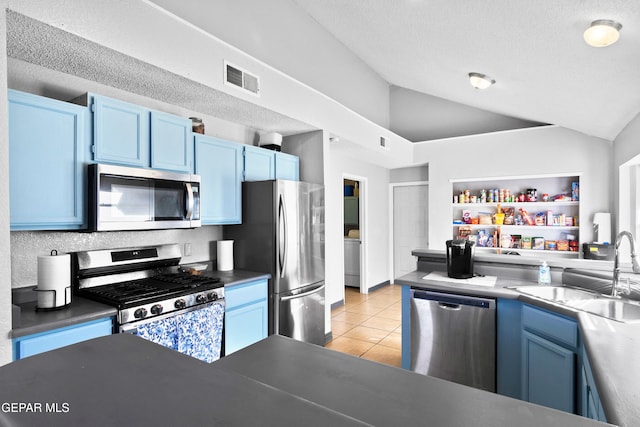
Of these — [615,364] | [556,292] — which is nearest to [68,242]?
[615,364]

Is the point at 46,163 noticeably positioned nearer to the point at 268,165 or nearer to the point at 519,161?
the point at 268,165

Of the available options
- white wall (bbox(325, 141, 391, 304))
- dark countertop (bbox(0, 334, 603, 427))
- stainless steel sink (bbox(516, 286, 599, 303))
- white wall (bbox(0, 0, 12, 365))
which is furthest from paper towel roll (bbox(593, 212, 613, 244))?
white wall (bbox(0, 0, 12, 365))

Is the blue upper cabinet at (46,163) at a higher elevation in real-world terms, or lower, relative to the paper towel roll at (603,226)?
higher

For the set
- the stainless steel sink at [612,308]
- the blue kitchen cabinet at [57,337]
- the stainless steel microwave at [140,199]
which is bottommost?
the blue kitchen cabinet at [57,337]

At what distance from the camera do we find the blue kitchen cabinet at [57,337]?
1.73 m

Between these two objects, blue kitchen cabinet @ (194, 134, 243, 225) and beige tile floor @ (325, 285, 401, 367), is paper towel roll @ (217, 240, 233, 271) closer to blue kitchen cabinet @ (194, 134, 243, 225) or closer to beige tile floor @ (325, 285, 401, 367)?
blue kitchen cabinet @ (194, 134, 243, 225)

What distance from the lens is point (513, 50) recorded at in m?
2.83

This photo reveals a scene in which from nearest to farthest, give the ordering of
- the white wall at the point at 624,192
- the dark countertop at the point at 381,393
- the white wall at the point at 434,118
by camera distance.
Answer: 1. the dark countertop at the point at 381,393
2. the white wall at the point at 624,192
3. the white wall at the point at 434,118

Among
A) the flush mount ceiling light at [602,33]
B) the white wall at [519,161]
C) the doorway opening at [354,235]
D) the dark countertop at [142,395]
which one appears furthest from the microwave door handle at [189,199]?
the white wall at [519,161]

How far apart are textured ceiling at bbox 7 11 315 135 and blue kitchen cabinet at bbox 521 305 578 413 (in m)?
2.61

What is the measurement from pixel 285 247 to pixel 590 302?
232cm

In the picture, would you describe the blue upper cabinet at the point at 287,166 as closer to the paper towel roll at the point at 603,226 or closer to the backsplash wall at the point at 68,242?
the backsplash wall at the point at 68,242

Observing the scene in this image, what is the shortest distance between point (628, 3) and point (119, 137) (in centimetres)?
305

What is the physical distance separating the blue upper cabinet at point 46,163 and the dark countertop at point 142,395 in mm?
1878
